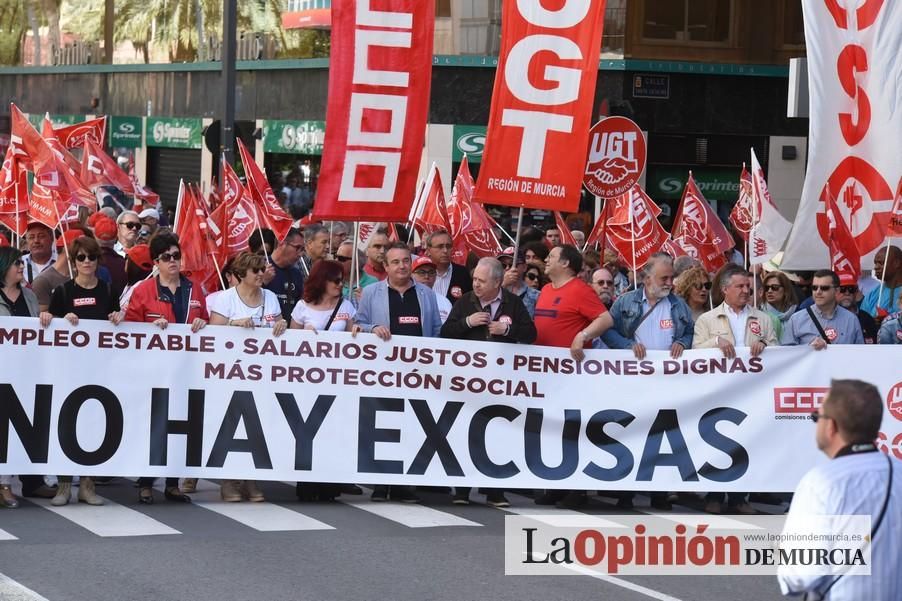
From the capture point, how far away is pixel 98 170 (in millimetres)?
20328

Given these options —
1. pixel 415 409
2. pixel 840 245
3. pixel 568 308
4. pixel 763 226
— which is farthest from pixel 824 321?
pixel 763 226

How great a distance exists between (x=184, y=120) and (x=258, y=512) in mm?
27858

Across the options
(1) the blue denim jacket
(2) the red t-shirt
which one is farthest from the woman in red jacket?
(1) the blue denim jacket

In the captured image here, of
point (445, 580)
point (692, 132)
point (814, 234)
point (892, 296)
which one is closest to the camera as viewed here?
point (445, 580)

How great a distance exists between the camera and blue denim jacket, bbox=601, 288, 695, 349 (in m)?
11.1

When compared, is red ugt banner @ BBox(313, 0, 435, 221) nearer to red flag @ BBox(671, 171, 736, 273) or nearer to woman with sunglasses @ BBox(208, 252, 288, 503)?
woman with sunglasses @ BBox(208, 252, 288, 503)

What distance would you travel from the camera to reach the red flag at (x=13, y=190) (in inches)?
596

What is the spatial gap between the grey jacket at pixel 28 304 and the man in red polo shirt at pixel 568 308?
336 centimetres

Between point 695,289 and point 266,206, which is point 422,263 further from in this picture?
point 266,206

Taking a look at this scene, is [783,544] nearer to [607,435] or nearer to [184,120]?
[607,435]

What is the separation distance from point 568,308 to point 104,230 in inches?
210

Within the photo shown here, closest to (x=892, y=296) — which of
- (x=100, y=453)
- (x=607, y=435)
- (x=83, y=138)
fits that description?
(x=607, y=435)

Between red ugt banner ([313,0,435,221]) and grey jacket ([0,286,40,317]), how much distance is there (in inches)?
84.4

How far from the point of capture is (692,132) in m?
28.1
